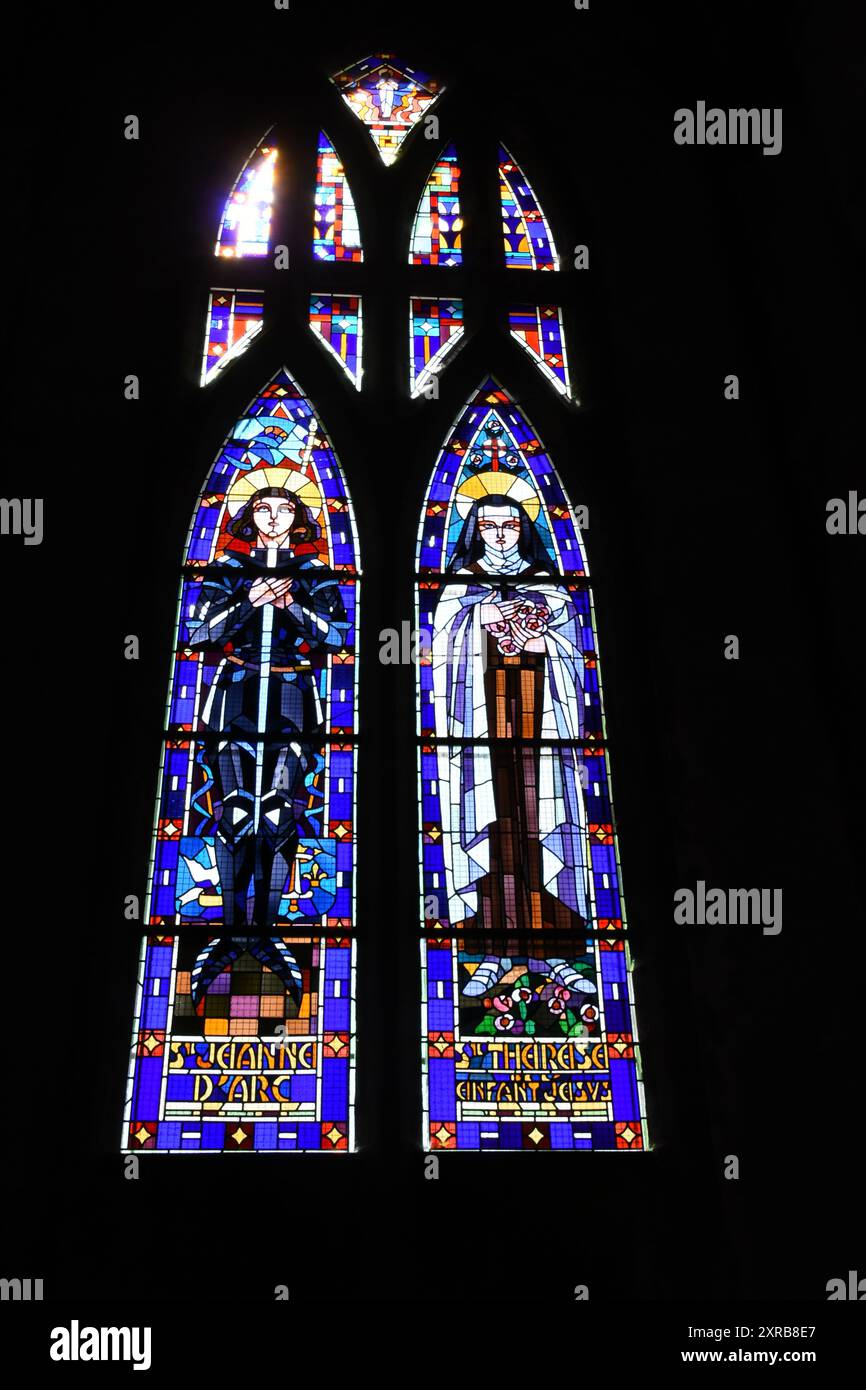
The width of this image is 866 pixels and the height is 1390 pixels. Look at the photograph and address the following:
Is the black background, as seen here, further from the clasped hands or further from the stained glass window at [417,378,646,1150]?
the clasped hands

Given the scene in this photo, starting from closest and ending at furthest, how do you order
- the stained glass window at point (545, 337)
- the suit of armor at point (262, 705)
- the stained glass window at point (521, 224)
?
1. the suit of armor at point (262, 705)
2. the stained glass window at point (545, 337)
3. the stained glass window at point (521, 224)

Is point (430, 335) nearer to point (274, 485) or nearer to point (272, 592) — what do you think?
point (274, 485)

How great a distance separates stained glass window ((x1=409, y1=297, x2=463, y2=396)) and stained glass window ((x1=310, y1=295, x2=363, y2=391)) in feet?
0.67

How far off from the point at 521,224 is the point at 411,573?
5.87 feet

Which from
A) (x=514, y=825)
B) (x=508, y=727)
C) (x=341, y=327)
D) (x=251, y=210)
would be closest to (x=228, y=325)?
(x=341, y=327)

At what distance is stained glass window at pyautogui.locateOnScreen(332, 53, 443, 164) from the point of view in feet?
18.4

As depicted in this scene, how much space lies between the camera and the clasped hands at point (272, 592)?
14.8ft

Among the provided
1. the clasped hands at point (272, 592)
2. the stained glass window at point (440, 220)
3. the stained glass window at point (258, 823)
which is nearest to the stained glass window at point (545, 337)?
the stained glass window at point (440, 220)

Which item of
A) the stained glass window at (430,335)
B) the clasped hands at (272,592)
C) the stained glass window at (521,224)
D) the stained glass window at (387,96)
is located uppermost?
the stained glass window at (387,96)

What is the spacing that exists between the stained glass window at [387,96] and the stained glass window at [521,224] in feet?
1.40

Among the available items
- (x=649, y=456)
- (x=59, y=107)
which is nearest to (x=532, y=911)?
(x=649, y=456)

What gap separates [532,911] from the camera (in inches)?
160

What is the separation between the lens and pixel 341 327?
512 centimetres

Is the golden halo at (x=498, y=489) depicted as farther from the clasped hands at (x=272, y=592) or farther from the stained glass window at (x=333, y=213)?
the stained glass window at (x=333, y=213)
